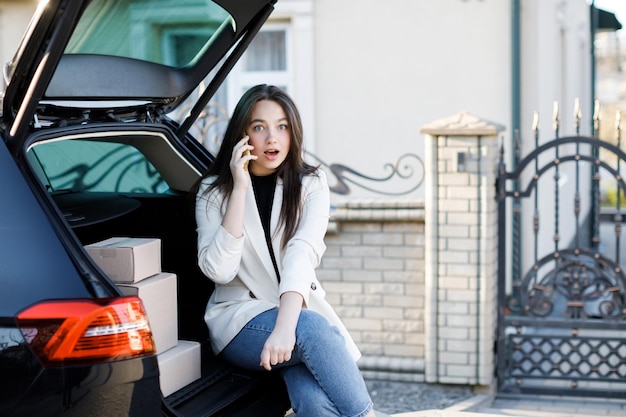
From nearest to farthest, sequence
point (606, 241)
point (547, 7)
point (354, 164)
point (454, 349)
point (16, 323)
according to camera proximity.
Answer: point (16, 323), point (454, 349), point (354, 164), point (547, 7), point (606, 241)

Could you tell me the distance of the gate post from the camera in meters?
5.80

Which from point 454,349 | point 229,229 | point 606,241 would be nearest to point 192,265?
point 229,229

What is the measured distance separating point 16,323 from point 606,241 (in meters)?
12.7

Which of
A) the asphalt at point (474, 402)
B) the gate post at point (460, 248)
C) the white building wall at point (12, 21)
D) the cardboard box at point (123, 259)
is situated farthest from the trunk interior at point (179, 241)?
the white building wall at point (12, 21)

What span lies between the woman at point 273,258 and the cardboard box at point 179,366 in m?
0.11

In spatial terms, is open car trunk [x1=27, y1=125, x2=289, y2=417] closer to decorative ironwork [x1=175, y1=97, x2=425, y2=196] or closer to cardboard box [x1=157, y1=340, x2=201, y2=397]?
cardboard box [x1=157, y1=340, x2=201, y2=397]

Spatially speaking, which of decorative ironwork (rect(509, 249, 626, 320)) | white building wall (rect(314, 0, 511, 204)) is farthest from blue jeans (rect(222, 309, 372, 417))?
white building wall (rect(314, 0, 511, 204))

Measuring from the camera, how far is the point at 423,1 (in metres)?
8.34

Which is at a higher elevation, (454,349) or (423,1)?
(423,1)

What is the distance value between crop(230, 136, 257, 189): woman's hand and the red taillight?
0.81 meters

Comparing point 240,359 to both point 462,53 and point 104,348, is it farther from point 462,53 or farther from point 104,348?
point 462,53

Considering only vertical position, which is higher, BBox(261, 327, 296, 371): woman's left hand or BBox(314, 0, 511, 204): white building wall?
BBox(314, 0, 511, 204): white building wall

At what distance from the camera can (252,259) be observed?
10.6ft

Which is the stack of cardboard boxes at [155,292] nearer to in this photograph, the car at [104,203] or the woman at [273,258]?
the car at [104,203]
